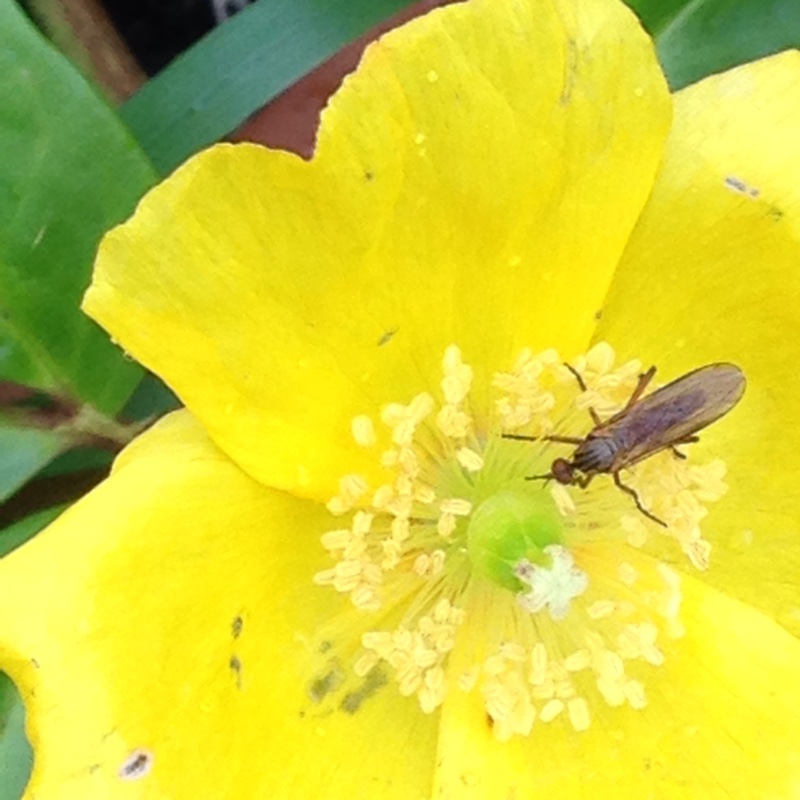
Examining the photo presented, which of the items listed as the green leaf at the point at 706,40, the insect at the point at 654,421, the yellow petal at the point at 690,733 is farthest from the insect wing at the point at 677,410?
the green leaf at the point at 706,40

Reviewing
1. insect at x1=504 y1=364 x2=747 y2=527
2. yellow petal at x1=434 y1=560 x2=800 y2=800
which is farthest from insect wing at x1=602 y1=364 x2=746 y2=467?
yellow petal at x1=434 y1=560 x2=800 y2=800

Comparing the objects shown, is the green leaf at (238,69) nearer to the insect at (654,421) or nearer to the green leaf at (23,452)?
the green leaf at (23,452)

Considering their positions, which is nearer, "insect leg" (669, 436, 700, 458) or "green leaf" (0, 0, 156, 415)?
"insect leg" (669, 436, 700, 458)

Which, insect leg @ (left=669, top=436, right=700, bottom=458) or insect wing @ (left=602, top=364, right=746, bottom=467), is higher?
insect wing @ (left=602, top=364, right=746, bottom=467)

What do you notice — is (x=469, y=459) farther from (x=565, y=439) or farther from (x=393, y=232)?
(x=393, y=232)

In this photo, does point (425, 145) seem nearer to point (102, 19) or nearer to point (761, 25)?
point (761, 25)

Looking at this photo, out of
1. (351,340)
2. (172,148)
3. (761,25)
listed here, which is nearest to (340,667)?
(351,340)

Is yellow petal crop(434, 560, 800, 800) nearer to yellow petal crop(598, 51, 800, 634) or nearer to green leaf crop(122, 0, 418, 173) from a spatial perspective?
yellow petal crop(598, 51, 800, 634)
